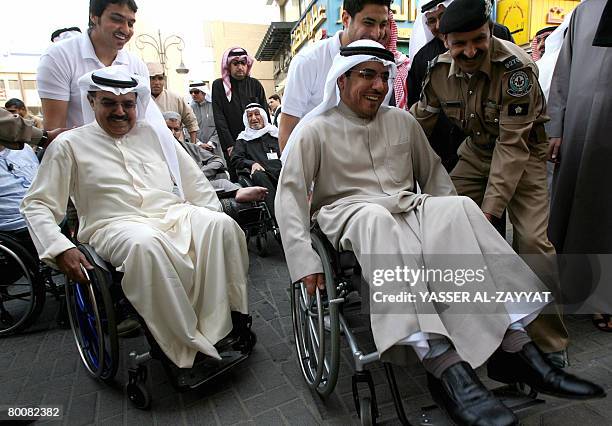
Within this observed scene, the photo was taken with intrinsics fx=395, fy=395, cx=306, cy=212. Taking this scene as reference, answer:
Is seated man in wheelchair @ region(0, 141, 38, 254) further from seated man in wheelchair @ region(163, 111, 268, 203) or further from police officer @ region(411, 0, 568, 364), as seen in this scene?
police officer @ region(411, 0, 568, 364)

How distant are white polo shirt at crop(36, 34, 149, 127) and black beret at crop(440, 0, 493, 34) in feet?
7.18

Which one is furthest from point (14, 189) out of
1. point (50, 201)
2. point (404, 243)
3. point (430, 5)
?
point (430, 5)

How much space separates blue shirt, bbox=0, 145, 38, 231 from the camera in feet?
9.81

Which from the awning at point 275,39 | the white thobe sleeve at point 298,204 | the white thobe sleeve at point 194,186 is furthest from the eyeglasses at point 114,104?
the awning at point 275,39

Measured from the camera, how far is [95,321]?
2039mm

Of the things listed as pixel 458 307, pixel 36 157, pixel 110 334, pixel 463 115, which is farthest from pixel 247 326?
pixel 36 157

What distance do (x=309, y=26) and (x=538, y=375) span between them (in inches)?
472

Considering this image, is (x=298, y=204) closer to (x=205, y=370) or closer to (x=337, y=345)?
(x=337, y=345)

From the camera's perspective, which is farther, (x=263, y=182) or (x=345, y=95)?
(x=263, y=182)

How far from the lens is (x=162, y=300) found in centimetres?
193

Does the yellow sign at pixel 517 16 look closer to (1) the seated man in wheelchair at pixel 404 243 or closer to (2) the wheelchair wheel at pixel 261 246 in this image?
(2) the wheelchair wheel at pixel 261 246

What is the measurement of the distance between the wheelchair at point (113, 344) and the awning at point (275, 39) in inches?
623

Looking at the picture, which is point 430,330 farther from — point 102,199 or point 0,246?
point 0,246

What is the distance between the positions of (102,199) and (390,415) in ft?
6.32
